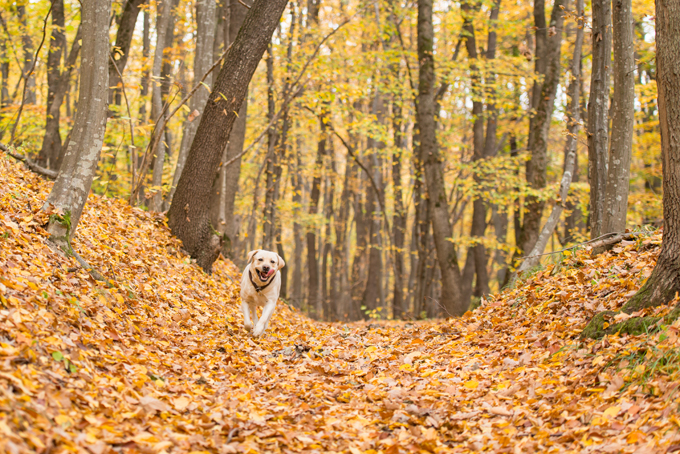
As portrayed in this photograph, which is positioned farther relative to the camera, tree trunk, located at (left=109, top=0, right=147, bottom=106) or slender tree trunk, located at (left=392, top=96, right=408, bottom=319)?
slender tree trunk, located at (left=392, top=96, right=408, bottom=319)

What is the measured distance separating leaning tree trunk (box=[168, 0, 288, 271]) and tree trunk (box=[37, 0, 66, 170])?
12.6 feet

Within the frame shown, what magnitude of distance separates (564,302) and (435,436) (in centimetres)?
340

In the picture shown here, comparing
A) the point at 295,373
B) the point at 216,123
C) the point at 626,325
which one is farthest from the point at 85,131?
the point at 626,325

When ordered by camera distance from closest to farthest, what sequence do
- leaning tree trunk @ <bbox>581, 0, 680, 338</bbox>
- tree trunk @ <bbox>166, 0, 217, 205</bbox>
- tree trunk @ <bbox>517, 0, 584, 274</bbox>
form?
leaning tree trunk @ <bbox>581, 0, 680, 338</bbox>, tree trunk @ <bbox>517, 0, 584, 274</bbox>, tree trunk @ <bbox>166, 0, 217, 205</bbox>

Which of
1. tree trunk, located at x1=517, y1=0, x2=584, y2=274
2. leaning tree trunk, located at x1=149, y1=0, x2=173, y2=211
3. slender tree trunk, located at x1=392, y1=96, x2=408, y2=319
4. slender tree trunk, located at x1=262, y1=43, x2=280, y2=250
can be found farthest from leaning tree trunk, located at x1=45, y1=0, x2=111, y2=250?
slender tree trunk, located at x1=392, y1=96, x2=408, y2=319

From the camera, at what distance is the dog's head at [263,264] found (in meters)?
7.20

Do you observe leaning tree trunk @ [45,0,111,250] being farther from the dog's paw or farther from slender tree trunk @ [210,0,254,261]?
slender tree trunk @ [210,0,254,261]

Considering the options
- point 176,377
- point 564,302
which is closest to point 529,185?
point 564,302

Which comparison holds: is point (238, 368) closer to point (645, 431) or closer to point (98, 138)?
point (98, 138)

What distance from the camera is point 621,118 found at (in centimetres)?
758

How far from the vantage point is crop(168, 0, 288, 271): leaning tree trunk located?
352 inches

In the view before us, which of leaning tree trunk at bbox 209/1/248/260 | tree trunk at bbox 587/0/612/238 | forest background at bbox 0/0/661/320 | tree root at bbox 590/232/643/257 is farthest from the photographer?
leaning tree trunk at bbox 209/1/248/260

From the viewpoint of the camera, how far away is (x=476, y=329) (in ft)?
24.9

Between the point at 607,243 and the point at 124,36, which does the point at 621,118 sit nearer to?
the point at 607,243
